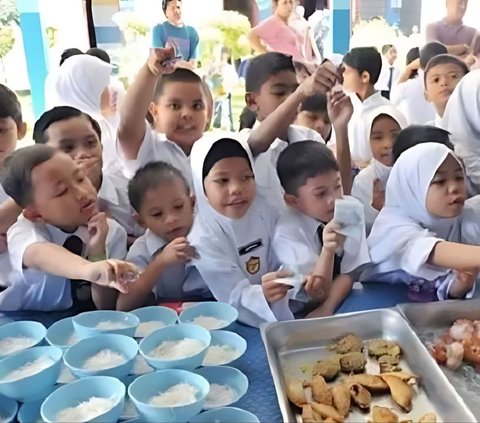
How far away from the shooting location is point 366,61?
1.18m

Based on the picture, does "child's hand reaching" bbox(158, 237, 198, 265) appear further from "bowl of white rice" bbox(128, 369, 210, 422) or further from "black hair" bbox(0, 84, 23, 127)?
"black hair" bbox(0, 84, 23, 127)

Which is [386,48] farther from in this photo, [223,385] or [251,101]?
[223,385]

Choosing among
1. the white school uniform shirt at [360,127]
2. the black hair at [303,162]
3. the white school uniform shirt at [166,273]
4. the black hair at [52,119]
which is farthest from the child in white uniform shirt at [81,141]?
the white school uniform shirt at [360,127]

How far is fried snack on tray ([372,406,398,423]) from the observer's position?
2.80 ft

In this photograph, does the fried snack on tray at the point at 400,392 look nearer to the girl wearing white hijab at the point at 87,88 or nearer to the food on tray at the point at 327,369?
the food on tray at the point at 327,369

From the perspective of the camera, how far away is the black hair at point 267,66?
1.12 meters

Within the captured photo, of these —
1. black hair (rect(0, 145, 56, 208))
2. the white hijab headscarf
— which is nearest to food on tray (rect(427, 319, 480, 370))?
the white hijab headscarf

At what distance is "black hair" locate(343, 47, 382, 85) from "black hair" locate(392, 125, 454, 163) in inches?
5.0

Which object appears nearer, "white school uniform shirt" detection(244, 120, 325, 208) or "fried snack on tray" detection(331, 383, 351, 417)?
"fried snack on tray" detection(331, 383, 351, 417)

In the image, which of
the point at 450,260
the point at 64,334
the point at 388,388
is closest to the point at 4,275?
the point at 64,334

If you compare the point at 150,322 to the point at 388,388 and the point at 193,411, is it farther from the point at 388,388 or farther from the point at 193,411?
the point at 388,388

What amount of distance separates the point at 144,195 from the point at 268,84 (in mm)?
326

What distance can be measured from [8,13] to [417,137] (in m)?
0.84

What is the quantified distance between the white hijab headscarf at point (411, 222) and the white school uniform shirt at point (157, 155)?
1.34ft
